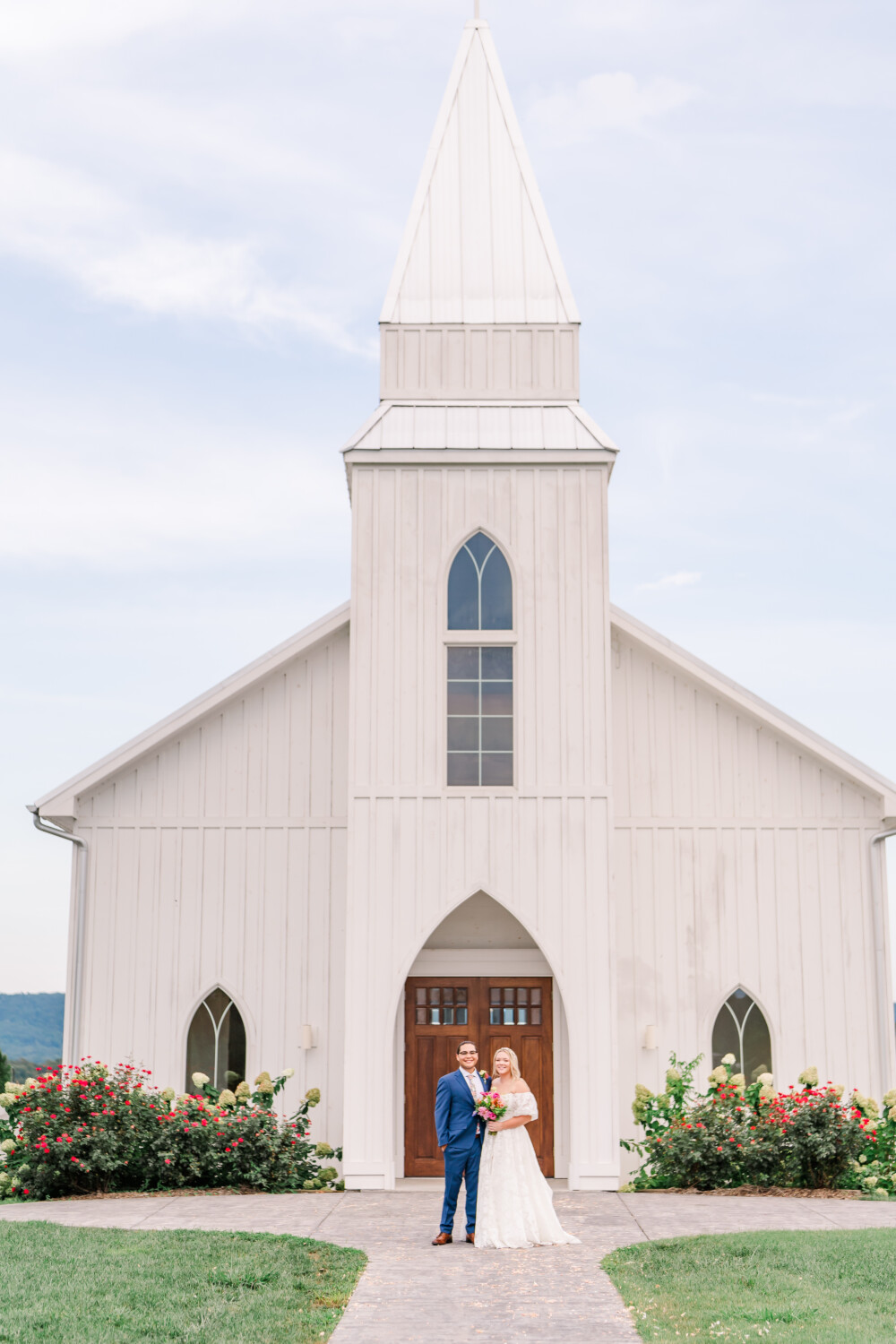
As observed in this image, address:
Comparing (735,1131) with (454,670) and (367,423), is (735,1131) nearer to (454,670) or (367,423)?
(454,670)

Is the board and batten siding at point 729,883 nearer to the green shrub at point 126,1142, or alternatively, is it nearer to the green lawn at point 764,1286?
the green shrub at point 126,1142

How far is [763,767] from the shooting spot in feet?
55.7

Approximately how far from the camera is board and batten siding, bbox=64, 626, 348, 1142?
16.2 metres

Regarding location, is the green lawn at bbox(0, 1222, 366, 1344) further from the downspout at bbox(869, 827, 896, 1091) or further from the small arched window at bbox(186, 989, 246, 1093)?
the downspout at bbox(869, 827, 896, 1091)

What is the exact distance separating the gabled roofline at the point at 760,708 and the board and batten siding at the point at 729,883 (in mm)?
134

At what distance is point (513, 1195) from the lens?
10984mm

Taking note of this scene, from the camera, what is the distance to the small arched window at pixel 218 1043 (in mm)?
16250

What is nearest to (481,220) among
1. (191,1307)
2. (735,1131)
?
(735,1131)

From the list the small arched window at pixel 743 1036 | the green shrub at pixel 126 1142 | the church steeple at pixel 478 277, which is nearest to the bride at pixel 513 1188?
the green shrub at pixel 126 1142

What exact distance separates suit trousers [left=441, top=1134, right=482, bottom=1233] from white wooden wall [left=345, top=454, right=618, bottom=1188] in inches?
132

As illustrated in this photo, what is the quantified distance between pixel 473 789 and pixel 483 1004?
10.2ft

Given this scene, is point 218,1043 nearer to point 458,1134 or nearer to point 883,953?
point 458,1134

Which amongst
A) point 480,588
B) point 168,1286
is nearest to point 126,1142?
point 168,1286

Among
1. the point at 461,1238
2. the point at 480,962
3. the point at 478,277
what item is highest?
the point at 478,277
